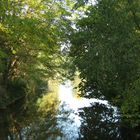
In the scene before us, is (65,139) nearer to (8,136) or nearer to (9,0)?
(8,136)

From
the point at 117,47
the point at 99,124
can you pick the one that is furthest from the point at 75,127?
the point at 117,47

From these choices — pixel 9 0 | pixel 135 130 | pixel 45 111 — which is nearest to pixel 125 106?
pixel 135 130

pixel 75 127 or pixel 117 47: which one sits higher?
pixel 75 127

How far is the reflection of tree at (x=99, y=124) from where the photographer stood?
22578mm

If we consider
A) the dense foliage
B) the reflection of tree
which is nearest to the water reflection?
the reflection of tree

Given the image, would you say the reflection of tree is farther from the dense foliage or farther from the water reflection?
the dense foliage

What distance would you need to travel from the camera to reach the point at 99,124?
23.2 meters

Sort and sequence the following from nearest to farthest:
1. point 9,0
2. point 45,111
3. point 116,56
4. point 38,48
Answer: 1. point 116,56
2. point 9,0
3. point 38,48
4. point 45,111

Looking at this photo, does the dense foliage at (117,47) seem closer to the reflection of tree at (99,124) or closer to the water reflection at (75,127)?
the reflection of tree at (99,124)

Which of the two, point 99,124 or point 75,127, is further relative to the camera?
point 75,127

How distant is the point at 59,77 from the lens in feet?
124

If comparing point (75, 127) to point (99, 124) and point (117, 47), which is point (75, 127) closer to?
point (99, 124)

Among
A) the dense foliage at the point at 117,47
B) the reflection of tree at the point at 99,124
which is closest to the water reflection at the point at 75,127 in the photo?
the reflection of tree at the point at 99,124

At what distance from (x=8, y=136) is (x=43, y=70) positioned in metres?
12.0
